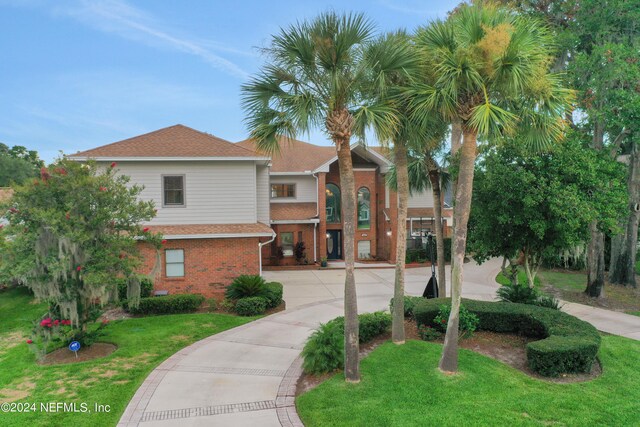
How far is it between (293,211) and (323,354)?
57.0ft

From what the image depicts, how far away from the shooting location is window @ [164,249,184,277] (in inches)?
573

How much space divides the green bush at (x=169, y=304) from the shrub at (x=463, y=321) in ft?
27.0

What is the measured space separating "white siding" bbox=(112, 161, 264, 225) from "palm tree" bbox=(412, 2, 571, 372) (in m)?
9.41

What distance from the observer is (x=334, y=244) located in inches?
1055

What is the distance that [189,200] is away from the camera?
15.3 m

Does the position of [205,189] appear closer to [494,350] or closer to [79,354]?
[79,354]

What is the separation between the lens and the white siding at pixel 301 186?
2516 centimetres

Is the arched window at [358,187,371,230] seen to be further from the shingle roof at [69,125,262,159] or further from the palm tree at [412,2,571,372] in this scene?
the palm tree at [412,2,571,372]

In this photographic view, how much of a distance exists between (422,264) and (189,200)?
1585 centimetres

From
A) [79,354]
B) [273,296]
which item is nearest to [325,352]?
[273,296]

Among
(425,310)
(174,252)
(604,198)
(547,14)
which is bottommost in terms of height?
(425,310)

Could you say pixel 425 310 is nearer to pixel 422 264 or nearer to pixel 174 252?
pixel 174 252

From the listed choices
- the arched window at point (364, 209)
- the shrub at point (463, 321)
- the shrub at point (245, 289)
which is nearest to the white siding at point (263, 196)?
the shrub at point (245, 289)

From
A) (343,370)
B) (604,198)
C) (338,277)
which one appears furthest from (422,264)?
(343,370)
